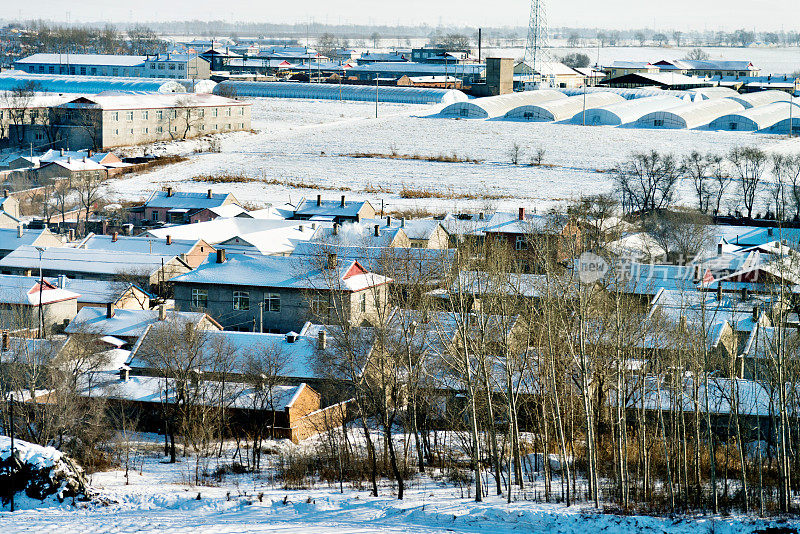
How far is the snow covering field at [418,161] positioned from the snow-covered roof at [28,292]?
1511 cm

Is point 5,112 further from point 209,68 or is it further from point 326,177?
point 209,68

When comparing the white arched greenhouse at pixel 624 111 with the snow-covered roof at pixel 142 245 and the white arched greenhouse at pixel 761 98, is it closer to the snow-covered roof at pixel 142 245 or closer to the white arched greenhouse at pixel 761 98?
the white arched greenhouse at pixel 761 98

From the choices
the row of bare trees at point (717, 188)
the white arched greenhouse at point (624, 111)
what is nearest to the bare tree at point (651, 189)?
the row of bare trees at point (717, 188)

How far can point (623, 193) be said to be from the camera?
34.6 metres

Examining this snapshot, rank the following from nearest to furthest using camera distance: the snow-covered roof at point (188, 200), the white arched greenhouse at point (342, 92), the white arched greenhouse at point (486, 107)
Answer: the snow-covered roof at point (188, 200) < the white arched greenhouse at point (486, 107) < the white arched greenhouse at point (342, 92)

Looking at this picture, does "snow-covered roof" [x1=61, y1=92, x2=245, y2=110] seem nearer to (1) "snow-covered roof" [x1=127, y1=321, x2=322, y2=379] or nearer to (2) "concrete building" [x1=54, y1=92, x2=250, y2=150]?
(2) "concrete building" [x1=54, y1=92, x2=250, y2=150]

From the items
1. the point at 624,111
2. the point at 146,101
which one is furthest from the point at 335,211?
the point at 624,111

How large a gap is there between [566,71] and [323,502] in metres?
80.5

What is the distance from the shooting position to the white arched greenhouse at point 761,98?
64.6 metres

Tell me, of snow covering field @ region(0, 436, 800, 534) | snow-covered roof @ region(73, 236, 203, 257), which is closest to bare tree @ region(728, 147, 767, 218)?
snow-covered roof @ region(73, 236, 203, 257)

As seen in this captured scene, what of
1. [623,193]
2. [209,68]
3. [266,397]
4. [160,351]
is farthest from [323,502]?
[209,68]

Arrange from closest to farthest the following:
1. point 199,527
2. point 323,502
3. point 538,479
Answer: point 199,527 < point 323,502 < point 538,479

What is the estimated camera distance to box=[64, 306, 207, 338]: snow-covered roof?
20.2 m

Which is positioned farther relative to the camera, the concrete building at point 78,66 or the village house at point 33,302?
the concrete building at point 78,66
